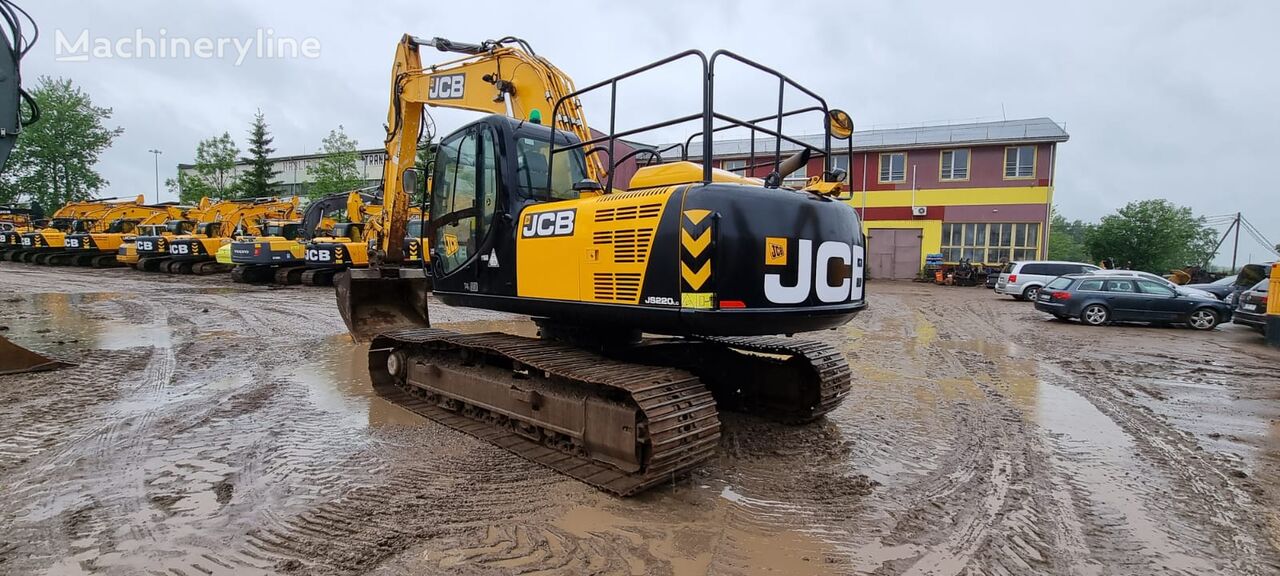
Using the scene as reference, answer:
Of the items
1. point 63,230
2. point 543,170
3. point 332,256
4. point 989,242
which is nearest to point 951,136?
point 989,242

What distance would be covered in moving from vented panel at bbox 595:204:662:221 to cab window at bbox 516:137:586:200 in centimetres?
103

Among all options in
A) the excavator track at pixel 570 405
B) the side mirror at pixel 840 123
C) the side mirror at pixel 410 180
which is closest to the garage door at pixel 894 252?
the side mirror at pixel 840 123

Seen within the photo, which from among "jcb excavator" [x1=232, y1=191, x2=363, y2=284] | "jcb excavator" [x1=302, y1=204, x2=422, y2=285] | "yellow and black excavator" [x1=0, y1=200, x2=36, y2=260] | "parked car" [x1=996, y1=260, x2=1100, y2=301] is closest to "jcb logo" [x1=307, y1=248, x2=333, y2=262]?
"jcb excavator" [x1=302, y1=204, x2=422, y2=285]

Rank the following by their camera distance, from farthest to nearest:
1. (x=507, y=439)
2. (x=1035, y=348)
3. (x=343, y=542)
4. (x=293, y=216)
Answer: (x=293, y=216)
(x=1035, y=348)
(x=507, y=439)
(x=343, y=542)

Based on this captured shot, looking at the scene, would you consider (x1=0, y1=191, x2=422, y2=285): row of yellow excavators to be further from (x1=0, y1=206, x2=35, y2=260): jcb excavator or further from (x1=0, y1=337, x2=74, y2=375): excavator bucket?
(x1=0, y1=337, x2=74, y2=375): excavator bucket

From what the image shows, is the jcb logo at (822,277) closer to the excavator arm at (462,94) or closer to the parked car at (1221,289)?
the excavator arm at (462,94)

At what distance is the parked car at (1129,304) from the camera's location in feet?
41.4

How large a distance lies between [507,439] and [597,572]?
74.1 inches

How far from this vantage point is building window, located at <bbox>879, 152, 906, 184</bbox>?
97.3ft

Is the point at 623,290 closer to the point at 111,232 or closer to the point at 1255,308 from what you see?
the point at 1255,308

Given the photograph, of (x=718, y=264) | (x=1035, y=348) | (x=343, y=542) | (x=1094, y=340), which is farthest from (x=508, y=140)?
(x=1094, y=340)

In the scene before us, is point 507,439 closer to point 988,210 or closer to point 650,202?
point 650,202

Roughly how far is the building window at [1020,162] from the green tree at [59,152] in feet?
200

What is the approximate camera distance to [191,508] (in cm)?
358
